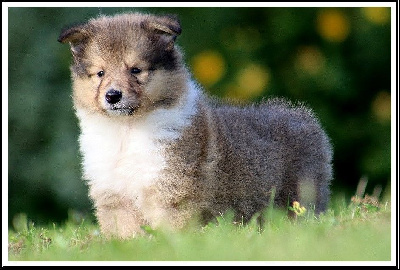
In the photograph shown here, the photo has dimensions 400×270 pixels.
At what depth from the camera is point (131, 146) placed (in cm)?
764

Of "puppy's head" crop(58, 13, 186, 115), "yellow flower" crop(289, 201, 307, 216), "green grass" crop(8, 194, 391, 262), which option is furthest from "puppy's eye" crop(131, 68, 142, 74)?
"yellow flower" crop(289, 201, 307, 216)

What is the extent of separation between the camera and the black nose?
7.32 m

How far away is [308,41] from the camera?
40.0 feet

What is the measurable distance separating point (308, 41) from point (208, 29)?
4.55 ft

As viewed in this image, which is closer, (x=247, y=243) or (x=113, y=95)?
(x=247, y=243)

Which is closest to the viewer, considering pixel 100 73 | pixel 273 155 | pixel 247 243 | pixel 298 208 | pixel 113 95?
pixel 247 243

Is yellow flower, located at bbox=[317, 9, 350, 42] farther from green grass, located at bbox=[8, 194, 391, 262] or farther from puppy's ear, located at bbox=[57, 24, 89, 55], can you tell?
puppy's ear, located at bbox=[57, 24, 89, 55]

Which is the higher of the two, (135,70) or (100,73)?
(135,70)

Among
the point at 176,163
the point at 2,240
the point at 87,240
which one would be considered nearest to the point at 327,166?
the point at 176,163

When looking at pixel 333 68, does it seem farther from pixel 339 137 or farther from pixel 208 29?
pixel 208 29

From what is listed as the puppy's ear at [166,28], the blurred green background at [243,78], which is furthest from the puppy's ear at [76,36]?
the blurred green background at [243,78]

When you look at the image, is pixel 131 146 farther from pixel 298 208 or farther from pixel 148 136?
pixel 298 208

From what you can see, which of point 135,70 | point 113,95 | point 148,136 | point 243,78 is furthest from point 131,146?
point 243,78

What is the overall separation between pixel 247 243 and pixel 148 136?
57.8 inches
